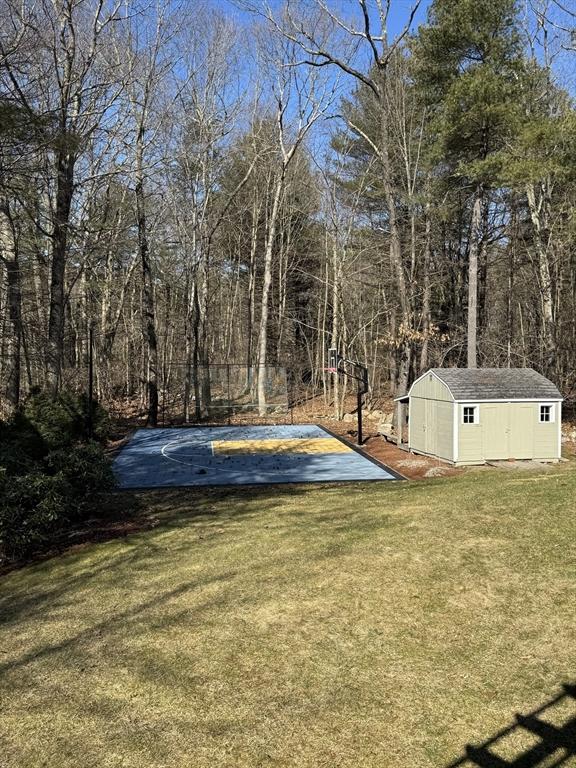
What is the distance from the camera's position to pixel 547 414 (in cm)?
1512

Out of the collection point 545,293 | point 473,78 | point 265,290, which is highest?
point 473,78

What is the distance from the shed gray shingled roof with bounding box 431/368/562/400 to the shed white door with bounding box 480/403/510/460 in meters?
0.31

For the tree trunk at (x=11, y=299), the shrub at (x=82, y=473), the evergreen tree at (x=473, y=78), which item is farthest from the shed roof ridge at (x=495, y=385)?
the tree trunk at (x=11, y=299)

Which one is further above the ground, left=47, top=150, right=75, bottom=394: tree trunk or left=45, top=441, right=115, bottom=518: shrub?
left=47, top=150, right=75, bottom=394: tree trunk

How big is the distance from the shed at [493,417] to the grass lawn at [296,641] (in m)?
6.69

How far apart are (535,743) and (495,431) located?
1210 cm

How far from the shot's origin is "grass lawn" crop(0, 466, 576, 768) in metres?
3.59

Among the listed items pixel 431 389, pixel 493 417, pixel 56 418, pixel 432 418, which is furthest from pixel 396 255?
pixel 56 418

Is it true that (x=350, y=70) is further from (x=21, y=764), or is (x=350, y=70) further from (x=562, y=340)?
(x=21, y=764)

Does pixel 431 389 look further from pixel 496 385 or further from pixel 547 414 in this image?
pixel 547 414

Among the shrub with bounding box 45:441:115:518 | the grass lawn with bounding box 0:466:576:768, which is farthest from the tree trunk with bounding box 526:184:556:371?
the shrub with bounding box 45:441:115:518

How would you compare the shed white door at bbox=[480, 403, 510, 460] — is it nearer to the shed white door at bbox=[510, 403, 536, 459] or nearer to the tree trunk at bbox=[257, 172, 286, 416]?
the shed white door at bbox=[510, 403, 536, 459]

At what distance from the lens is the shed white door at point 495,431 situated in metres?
14.7

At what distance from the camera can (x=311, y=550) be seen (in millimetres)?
7000
